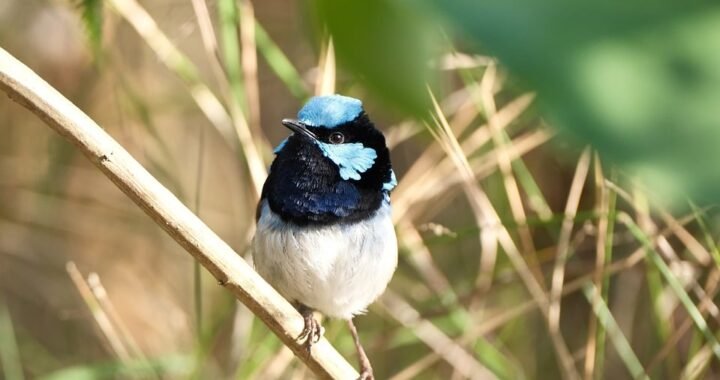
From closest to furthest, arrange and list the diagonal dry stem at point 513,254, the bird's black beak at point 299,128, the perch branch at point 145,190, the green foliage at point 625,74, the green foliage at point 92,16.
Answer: the green foliage at point 625,74 < the perch branch at point 145,190 < the green foliage at point 92,16 < the bird's black beak at point 299,128 < the diagonal dry stem at point 513,254

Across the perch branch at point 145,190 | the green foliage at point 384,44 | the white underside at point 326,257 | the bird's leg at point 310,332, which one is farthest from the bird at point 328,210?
the green foliage at point 384,44

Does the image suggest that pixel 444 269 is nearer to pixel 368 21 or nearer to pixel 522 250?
pixel 522 250

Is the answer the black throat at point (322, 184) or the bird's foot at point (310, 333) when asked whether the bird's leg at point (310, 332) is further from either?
the black throat at point (322, 184)

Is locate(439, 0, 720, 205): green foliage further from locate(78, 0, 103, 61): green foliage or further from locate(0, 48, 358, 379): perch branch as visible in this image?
locate(78, 0, 103, 61): green foliage

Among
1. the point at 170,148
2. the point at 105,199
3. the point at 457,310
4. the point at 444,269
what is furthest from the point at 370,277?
the point at 105,199

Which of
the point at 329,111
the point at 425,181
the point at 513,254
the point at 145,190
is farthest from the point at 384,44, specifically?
the point at 425,181

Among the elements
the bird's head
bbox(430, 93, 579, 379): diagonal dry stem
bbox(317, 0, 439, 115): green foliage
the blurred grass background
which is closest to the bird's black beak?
the bird's head

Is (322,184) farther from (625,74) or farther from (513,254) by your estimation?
(625,74)
